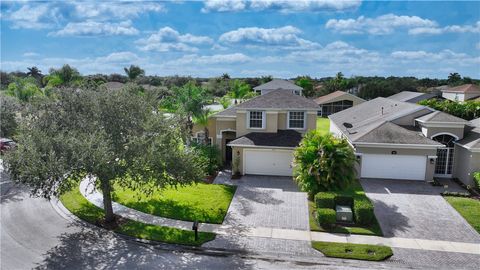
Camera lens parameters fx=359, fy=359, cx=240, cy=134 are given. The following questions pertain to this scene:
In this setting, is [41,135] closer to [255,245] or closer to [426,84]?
[255,245]

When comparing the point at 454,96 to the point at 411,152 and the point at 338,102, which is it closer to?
the point at 338,102

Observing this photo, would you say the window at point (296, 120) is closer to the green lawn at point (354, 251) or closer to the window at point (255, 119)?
the window at point (255, 119)

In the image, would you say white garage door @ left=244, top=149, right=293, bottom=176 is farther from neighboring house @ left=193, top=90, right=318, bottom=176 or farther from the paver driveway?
the paver driveway

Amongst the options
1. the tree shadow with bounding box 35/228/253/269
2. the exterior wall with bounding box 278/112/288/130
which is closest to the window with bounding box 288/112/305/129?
the exterior wall with bounding box 278/112/288/130

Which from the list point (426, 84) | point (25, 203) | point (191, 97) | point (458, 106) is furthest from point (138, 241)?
point (426, 84)

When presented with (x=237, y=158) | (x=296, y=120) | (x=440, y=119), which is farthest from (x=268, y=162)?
(x=440, y=119)

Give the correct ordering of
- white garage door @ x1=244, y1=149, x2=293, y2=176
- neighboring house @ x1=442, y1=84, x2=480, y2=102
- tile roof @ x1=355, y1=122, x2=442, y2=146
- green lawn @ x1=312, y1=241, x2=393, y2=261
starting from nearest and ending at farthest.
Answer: green lawn @ x1=312, y1=241, x2=393, y2=261 → tile roof @ x1=355, y1=122, x2=442, y2=146 → white garage door @ x1=244, y1=149, x2=293, y2=176 → neighboring house @ x1=442, y1=84, x2=480, y2=102
